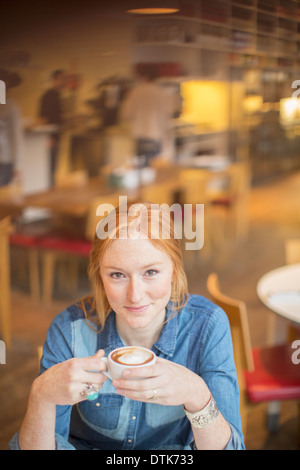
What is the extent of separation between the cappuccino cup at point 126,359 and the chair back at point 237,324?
2.34 feet

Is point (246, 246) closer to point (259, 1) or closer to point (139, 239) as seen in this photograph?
point (259, 1)

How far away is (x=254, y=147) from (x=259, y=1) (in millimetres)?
6252

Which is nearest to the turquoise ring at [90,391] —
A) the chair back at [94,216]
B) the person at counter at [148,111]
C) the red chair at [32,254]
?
the chair back at [94,216]

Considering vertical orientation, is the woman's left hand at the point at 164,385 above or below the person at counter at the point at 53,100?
below

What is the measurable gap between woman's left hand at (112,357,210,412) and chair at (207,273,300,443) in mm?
721

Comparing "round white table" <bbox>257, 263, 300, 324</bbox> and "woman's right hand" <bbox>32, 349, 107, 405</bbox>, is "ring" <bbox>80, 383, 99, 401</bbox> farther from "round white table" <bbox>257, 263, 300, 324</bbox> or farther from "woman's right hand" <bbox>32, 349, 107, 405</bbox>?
"round white table" <bbox>257, 263, 300, 324</bbox>

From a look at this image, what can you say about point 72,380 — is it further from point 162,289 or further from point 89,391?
point 162,289

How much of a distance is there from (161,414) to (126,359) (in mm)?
249

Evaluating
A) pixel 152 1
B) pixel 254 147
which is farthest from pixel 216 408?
pixel 254 147

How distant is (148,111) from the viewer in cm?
511

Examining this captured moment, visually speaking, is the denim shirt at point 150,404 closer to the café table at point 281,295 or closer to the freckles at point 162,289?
the freckles at point 162,289

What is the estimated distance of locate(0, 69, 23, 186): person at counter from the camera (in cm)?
145

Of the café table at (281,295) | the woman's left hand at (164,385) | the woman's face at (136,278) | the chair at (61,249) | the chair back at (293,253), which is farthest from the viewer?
the chair at (61,249)

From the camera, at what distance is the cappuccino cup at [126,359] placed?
1.05 meters
